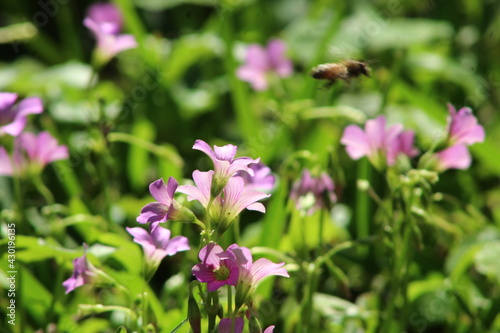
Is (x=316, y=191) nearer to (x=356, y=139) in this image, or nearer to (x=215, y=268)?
(x=356, y=139)

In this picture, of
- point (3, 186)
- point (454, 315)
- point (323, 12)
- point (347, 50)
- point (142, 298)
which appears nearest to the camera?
point (142, 298)

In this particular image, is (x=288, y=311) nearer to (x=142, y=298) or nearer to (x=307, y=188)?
(x=307, y=188)

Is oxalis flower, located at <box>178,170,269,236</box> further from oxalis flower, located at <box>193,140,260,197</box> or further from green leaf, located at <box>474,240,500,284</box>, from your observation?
green leaf, located at <box>474,240,500,284</box>

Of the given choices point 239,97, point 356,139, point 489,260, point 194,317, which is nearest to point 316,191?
point 356,139

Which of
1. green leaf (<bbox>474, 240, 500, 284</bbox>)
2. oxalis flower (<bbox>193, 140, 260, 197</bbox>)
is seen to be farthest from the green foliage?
oxalis flower (<bbox>193, 140, 260, 197</bbox>)

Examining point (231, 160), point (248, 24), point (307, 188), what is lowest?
point (248, 24)

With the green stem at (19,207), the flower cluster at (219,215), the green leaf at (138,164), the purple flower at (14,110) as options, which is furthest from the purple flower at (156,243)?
the green leaf at (138,164)

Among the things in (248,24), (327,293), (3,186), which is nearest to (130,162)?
(3,186)
